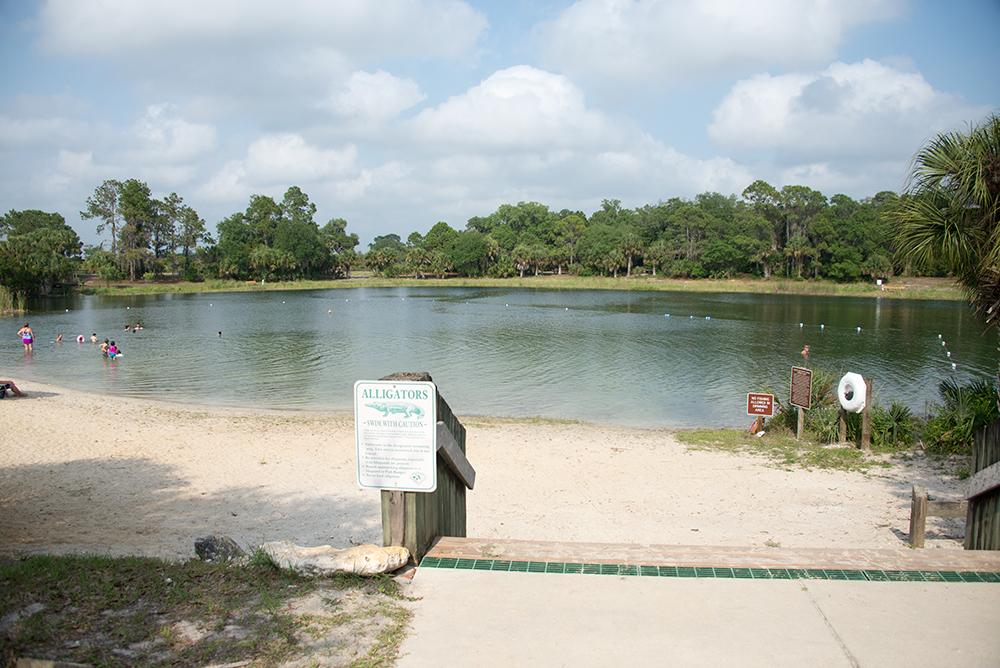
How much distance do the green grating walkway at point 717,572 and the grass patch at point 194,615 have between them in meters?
0.75

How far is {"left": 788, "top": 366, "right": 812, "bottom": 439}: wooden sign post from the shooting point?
14.4 metres

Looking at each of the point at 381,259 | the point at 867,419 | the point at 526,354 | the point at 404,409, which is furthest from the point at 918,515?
the point at 381,259

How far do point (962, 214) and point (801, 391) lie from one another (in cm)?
728

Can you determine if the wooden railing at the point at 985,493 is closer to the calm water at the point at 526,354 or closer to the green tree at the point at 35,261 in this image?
the calm water at the point at 526,354

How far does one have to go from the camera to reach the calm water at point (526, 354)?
23266 mm

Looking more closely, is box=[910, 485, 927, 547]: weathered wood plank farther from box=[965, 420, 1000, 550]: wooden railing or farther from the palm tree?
the palm tree

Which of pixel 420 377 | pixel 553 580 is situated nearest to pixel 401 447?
pixel 420 377

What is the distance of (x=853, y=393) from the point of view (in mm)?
13383

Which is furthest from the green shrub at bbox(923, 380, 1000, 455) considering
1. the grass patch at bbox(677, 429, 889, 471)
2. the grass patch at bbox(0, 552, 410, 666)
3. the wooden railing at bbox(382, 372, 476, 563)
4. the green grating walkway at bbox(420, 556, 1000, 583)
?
the grass patch at bbox(0, 552, 410, 666)

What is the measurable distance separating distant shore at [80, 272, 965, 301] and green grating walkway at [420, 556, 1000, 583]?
7344 centimetres

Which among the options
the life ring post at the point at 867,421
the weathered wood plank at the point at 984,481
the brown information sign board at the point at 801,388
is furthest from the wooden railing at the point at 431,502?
the brown information sign board at the point at 801,388

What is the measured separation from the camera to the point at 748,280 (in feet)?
297

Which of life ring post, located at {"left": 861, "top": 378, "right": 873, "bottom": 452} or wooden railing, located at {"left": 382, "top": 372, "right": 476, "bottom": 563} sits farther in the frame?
life ring post, located at {"left": 861, "top": 378, "right": 873, "bottom": 452}

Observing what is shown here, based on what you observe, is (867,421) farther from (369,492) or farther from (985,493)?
(369,492)
